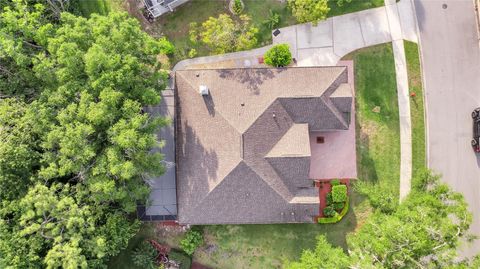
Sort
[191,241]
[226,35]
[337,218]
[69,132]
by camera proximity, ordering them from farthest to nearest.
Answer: [337,218], [191,241], [226,35], [69,132]

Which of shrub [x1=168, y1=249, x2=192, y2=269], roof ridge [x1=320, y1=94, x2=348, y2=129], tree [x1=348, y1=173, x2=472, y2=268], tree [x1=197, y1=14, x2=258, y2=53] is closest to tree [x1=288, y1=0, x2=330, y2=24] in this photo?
tree [x1=197, y1=14, x2=258, y2=53]

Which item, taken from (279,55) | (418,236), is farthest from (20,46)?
(418,236)

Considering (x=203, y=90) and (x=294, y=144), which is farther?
(x=294, y=144)

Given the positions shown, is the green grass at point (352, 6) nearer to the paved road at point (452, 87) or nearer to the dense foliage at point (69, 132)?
the paved road at point (452, 87)

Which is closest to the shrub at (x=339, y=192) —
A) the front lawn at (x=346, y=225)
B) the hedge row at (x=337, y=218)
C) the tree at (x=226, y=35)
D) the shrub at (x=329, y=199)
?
the shrub at (x=329, y=199)

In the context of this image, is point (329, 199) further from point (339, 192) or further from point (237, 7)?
point (237, 7)

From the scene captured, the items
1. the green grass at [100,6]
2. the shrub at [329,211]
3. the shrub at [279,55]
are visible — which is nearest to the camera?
the shrub at [279,55]

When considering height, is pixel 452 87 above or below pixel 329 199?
above
